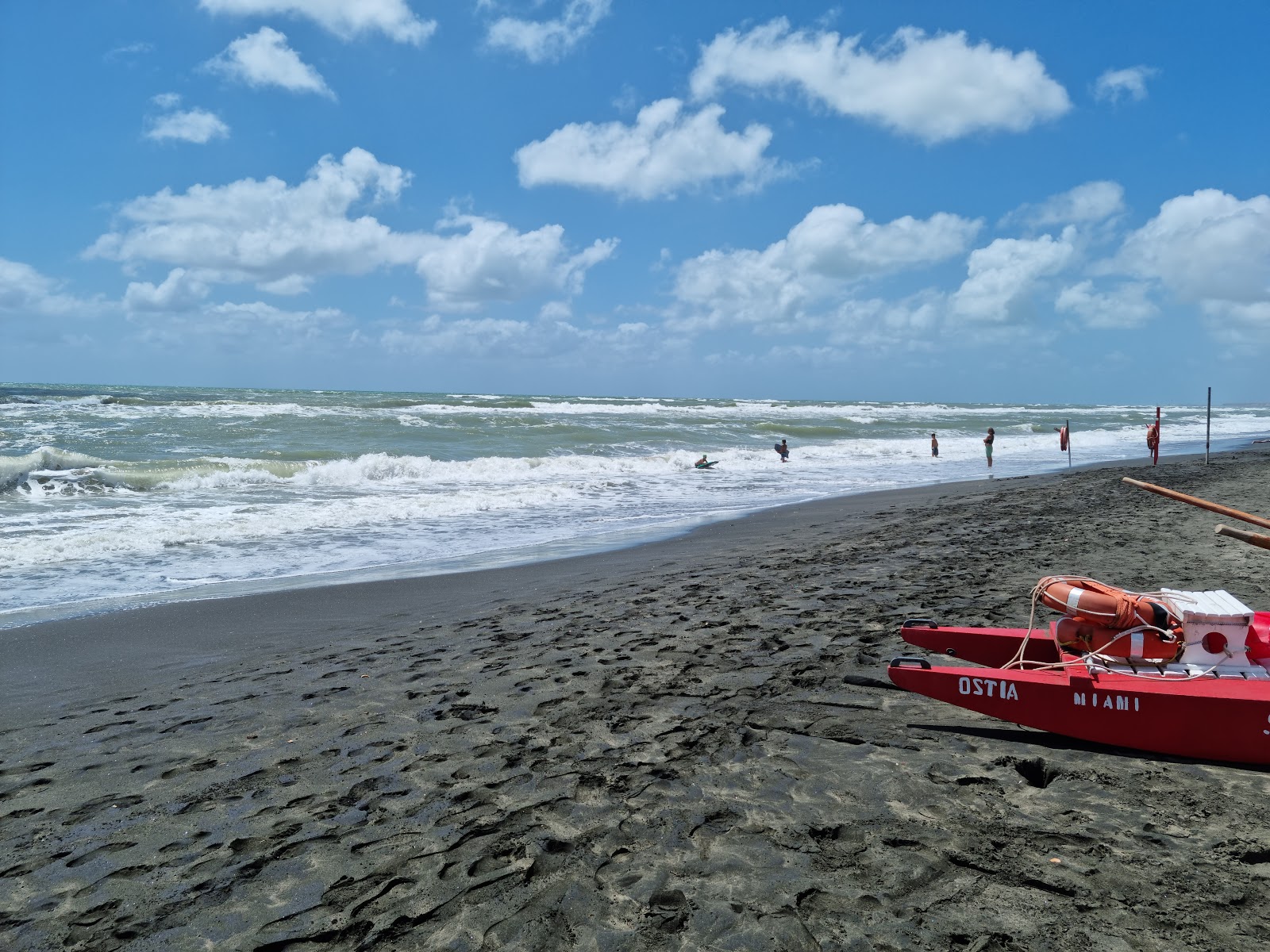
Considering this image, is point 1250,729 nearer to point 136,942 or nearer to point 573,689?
point 573,689

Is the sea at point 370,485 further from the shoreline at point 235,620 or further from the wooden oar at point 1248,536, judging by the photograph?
the wooden oar at point 1248,536

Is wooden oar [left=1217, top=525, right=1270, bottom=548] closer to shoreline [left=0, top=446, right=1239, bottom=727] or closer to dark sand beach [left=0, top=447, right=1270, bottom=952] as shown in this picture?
dark sand beach [left=0, top=447, right=1270, bottom=952]

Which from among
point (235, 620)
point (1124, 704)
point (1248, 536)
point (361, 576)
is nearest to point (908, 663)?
point (1124, 704)

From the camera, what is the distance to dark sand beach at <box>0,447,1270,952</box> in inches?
107

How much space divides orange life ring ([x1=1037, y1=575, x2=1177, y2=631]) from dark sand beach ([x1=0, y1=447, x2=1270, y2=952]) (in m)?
0.74

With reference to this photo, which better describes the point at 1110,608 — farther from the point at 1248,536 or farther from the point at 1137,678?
the point at 1248,536

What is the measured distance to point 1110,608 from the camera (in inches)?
164

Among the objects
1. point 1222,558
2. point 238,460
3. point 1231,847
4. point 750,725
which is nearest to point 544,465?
point 238,460

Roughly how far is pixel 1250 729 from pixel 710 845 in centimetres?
260

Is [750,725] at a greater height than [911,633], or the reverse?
[911,633]

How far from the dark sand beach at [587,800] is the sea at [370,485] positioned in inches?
128

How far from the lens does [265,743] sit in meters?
4.39

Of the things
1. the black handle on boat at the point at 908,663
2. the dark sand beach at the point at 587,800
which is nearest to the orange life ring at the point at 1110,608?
the dark sand beach at the point at 587,800

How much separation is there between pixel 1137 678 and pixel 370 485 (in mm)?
17737
